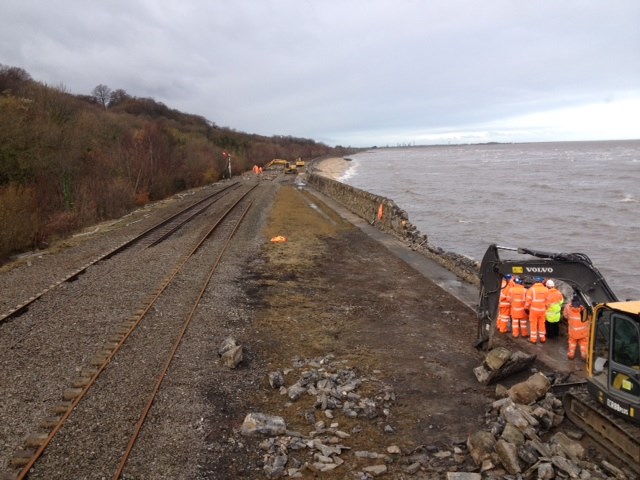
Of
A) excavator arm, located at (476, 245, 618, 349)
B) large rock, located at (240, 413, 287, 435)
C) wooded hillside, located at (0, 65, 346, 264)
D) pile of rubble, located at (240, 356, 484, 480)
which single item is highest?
wooded hillside, located at (0, 65, 346, 264)

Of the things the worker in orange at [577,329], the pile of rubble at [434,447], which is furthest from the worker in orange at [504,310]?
the pile of rubble at [434,447]

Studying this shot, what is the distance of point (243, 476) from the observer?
264 inches

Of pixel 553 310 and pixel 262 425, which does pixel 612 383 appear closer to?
pixel 553 310

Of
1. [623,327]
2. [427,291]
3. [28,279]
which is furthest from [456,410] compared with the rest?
[28,279]

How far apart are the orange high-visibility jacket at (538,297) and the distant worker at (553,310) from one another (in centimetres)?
13

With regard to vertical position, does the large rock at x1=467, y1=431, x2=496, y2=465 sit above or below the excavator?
below

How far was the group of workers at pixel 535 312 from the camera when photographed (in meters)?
11.0

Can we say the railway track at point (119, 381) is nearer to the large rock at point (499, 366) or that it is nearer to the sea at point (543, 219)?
the large rock at point (499, 366)

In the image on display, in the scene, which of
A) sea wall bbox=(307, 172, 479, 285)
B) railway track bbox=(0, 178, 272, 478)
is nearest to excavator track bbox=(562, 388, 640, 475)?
railway track bbox=(0, 178, 272, 478)

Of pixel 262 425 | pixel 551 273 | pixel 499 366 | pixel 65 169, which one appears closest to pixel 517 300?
pixel 551 273

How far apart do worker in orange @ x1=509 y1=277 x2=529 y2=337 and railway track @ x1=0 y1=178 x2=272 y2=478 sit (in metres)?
7.22

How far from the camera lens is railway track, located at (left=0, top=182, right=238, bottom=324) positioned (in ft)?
40.5

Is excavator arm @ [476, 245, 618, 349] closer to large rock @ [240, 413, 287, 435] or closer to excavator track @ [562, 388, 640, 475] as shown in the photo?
excavator track @ [562, 388, 640, 475]

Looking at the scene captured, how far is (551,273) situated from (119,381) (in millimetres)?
7837
